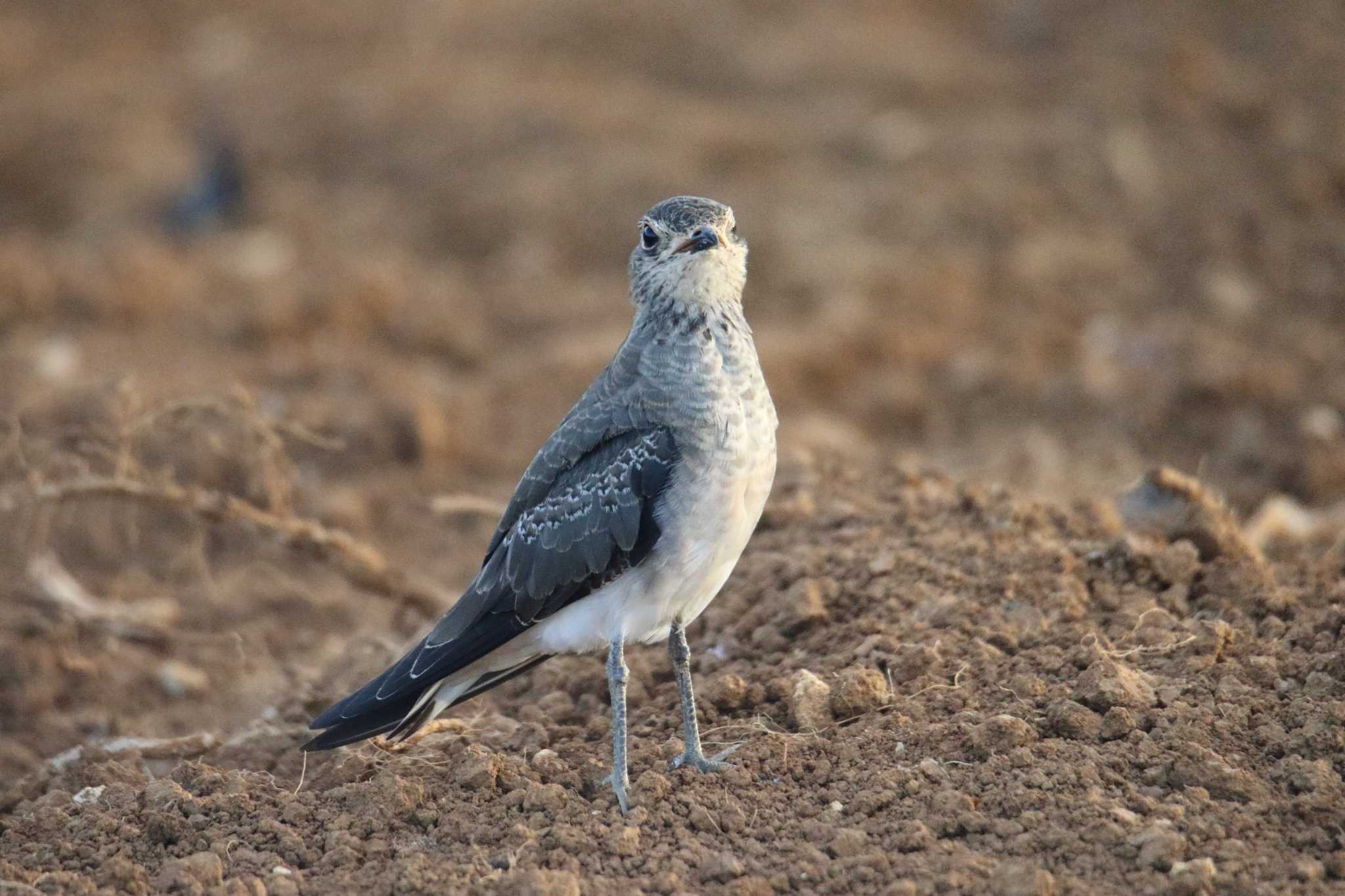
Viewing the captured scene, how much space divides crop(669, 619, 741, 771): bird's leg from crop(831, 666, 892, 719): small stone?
0.44 m

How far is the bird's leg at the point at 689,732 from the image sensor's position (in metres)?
5.41

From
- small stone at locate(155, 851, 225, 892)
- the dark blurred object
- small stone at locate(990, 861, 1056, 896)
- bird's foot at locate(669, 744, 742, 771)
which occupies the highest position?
the dark blurred object

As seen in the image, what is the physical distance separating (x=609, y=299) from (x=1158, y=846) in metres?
9.04

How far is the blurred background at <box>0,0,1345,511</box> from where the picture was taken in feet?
35.3

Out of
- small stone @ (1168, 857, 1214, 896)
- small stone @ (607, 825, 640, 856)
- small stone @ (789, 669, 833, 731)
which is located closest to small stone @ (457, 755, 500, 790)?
small stone @ (607, 825, 640, 856)

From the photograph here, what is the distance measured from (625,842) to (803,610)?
1793 mm

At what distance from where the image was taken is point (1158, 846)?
14.8 ft

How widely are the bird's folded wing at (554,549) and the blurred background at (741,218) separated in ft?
14.3

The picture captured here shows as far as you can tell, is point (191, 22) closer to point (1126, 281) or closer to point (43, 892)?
point (1126, 281)

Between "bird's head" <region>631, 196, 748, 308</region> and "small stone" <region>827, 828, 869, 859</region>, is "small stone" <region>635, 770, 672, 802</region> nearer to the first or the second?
"small stone" <region>827, 828, 869, 859</region>

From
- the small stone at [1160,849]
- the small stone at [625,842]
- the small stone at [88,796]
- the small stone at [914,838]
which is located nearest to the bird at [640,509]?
the small stone at [625,842]

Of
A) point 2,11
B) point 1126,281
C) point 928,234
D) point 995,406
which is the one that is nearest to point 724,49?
point 928,234

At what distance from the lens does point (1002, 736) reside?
5203 mm

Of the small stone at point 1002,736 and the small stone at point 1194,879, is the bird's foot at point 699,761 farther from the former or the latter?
the small stone at point 1194,879
